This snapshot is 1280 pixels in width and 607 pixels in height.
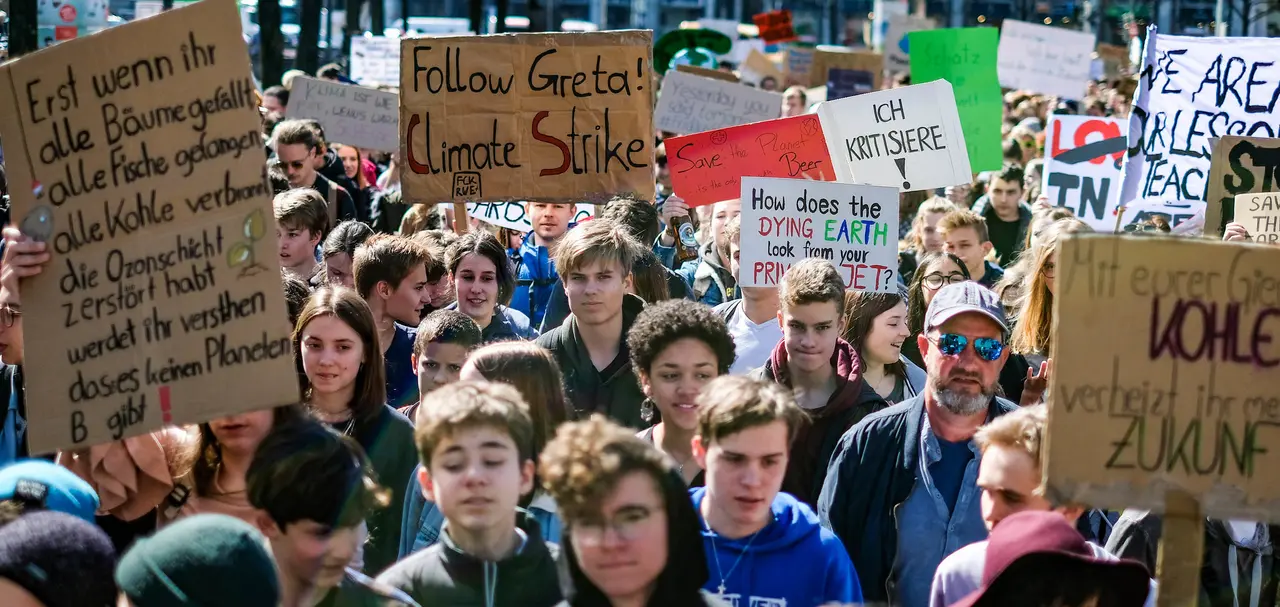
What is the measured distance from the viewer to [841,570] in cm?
379

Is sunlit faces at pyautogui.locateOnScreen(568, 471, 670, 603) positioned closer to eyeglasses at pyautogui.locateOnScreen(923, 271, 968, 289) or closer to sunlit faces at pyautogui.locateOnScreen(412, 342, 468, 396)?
sunlit faces at pyautogui.locateOnScreen(412, 342, 468, 396)

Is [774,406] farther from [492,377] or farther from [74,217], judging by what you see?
[74,217]

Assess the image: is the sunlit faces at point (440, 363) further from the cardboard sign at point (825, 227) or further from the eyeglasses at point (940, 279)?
the eyeglasses at point (940, 279)

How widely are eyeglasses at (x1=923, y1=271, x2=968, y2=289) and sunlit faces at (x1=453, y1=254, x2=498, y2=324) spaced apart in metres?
1.79

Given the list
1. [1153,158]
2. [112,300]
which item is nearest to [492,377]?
[112,300]

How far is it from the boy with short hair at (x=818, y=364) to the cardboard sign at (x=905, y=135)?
10.5 feet

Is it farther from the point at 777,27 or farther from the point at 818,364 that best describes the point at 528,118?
the point at 777,27

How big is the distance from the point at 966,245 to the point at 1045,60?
38.5ft

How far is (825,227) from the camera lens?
6.84 m

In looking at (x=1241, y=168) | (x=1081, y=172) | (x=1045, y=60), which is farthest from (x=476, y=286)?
(x=1045, y=60)

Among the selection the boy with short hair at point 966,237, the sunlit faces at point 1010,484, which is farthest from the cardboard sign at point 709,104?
the sunlit faces at point 1010,484

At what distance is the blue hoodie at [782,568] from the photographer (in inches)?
147

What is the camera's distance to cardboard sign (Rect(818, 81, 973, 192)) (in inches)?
337

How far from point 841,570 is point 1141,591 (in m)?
0.77
